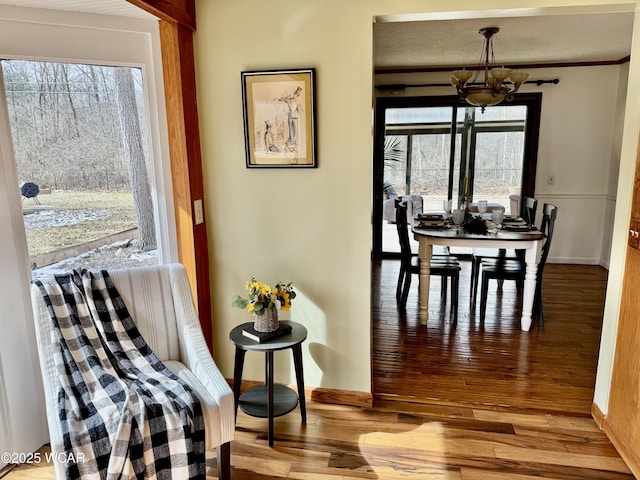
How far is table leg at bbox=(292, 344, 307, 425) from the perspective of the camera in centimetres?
222

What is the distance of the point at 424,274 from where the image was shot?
3.52 metres

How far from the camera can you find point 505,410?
2.46 m

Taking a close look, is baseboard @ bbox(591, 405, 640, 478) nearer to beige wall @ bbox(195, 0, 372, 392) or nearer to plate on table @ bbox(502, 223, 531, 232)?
beige wall @ bbox(195, 0, 372, 392)

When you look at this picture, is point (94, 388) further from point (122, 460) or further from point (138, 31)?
point (138, 31)

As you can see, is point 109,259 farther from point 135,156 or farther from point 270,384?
point 270,384

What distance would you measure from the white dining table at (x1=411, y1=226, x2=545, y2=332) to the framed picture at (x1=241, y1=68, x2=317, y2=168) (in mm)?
1470

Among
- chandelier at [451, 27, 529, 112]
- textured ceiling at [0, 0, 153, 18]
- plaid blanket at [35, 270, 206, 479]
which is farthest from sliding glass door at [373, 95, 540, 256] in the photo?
plaid blanket at [35, 270, 206, 479]

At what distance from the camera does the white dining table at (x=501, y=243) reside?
10.8 feet

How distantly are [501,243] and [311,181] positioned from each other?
173cm

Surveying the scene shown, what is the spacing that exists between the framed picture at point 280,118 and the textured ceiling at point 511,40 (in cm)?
130

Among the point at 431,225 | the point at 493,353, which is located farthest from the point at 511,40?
the point at 493,353

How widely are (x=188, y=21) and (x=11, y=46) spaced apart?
783mm

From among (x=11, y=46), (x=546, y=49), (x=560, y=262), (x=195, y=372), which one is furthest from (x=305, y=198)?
(x=560, y=262)

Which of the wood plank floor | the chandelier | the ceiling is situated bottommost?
the wood plank floor
